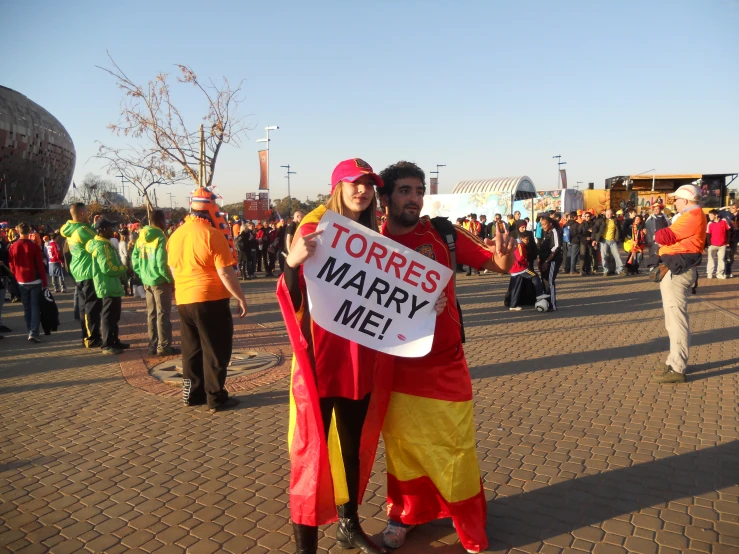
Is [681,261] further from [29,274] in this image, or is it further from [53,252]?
[53,252]

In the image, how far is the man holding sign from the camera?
2.82 metres

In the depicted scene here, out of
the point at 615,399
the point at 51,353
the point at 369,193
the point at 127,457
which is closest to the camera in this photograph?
the point at 369,193

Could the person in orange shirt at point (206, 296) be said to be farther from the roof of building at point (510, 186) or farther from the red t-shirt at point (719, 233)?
the roof of building at point (510, 186)

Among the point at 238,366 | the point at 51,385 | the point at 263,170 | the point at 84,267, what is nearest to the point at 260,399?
the point at 238,366

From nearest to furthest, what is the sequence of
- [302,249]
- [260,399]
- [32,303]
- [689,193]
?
[302,249] < [260,399] < [689,193] < [32,303]

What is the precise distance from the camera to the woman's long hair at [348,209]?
2781mm

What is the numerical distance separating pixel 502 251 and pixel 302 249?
105cm

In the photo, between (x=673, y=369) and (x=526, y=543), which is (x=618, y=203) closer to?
(x=673, y=369)

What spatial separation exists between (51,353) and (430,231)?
302 inches

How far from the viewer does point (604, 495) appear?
3539mm

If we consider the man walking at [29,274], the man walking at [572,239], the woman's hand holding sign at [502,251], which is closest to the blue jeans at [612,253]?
the man walking at [572,239]

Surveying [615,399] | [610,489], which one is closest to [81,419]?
[610,489]

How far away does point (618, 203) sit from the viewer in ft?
94.2

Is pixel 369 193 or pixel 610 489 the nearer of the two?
pixel 369 193
